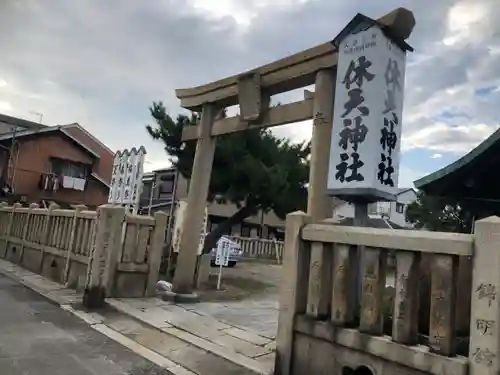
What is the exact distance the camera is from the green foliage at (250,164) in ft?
41.4

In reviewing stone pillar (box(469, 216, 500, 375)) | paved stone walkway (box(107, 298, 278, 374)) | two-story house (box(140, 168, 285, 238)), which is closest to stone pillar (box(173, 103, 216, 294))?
paved stone walkway (box(107, 298, 278, 374))

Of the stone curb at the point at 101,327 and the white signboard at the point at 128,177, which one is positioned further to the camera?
the white signboard at the point at 128,177

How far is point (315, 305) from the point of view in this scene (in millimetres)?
4508

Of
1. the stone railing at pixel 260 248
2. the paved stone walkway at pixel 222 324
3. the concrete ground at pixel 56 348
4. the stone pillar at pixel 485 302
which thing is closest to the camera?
the stone pillar at pixel 485 302

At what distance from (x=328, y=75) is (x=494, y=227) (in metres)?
4.09

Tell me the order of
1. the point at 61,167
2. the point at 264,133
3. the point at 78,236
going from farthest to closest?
1. the point at 61,167
2. the point at 264,133
3. the point at 78,236

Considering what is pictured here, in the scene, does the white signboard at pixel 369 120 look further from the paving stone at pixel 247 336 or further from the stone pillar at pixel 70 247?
the stone pillar at pixel 70 247

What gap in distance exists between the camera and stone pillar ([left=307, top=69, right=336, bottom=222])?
6.34 metres

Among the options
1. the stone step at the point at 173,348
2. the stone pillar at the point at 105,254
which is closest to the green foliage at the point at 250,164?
the stone pillar at the point at 105,254

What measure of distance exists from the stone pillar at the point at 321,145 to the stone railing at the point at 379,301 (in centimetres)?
147

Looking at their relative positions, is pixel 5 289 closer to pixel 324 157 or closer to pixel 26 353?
pixel 26 353

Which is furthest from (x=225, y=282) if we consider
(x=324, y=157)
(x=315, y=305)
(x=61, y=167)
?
(x=61, y=167)

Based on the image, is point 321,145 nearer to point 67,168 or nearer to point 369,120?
point 369,120

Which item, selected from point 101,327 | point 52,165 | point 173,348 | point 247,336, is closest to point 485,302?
point 247,336
